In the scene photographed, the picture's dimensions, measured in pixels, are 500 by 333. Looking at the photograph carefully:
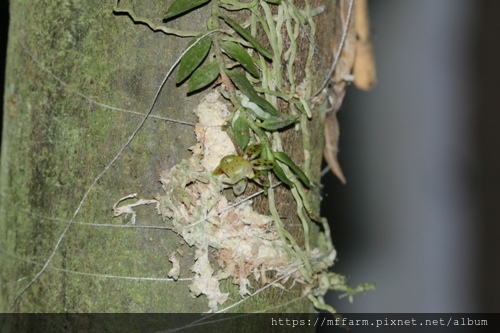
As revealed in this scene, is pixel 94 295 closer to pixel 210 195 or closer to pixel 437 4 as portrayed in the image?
pixel 210 195

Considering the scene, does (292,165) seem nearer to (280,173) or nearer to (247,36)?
(280,173)

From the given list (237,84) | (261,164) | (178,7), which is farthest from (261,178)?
(178,7)

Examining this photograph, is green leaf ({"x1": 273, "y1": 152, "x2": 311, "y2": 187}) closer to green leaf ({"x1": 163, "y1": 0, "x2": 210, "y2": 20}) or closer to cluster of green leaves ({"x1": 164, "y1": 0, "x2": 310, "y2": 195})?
cluster of green leaves ({"x1": 164, "y1": 0, "x2": 310, "y2": 195})

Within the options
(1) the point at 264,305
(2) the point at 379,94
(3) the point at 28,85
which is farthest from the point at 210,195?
(2) the point at 379,94

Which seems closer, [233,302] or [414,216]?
[233,302]

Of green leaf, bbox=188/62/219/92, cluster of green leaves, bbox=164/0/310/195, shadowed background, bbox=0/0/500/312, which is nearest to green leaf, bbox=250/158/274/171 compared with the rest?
cluster of green leaves, bbox=164/0/310/195

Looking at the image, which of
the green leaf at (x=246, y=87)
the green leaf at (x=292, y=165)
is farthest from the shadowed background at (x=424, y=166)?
the green leaf at (x=246, y=87)

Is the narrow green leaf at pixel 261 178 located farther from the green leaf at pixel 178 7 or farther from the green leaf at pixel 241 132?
the green leaf at pixel 178 7
